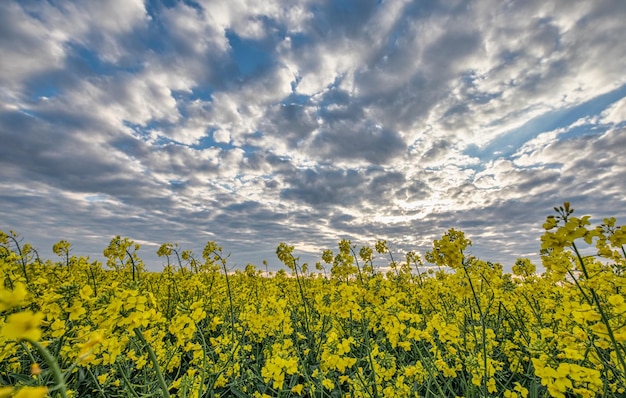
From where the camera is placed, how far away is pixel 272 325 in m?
4.63

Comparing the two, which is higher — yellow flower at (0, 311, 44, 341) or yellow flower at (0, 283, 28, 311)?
yellow flower at (0, 283, 28, 311)

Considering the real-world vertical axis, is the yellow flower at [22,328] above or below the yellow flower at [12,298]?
below

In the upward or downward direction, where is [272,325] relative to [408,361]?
upward

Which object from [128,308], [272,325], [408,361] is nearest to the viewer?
[128,308]

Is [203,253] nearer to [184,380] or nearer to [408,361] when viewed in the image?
[184,380]

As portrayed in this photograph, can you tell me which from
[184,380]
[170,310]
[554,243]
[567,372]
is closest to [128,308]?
[184,380]

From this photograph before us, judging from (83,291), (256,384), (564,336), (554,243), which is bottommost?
(256,384)

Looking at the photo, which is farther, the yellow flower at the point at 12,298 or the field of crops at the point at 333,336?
the field of crops at the point at 333,336

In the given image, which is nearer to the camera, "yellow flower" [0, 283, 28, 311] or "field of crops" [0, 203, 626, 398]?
"yellow flower" [0, 283, 28, 311]

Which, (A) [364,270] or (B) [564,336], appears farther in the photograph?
(A) [364,270]

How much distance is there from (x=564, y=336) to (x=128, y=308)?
11.4 feet

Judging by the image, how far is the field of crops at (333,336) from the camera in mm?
2346

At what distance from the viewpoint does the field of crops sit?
2.35 m

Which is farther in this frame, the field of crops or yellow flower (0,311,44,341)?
the field of crops
